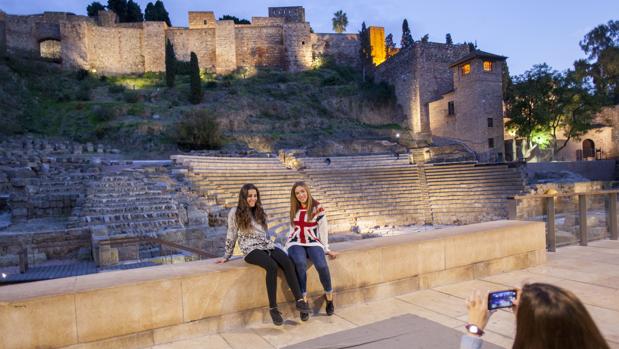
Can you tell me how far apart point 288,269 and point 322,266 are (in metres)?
0.33

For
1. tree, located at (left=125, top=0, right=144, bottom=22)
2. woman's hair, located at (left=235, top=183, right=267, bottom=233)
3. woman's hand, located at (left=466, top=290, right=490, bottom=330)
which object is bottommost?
woman's hand, located at (left=466, top=290, right=490, bottom=330)

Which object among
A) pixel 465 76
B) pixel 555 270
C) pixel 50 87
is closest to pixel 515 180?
pixel 465 76

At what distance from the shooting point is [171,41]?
49375 millimetres

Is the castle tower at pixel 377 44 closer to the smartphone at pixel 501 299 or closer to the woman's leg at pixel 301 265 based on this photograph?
the woman's leg at pixel 301 265

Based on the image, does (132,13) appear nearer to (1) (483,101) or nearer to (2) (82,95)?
(2) (82,95)

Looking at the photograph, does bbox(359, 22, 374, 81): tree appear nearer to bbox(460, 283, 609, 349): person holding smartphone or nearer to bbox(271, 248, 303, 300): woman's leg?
bbox(271, 248, 303, 300): woman's leg

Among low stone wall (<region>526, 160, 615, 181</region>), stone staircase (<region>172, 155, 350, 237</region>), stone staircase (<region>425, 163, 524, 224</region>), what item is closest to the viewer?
stone staircase (<region>172, 155, 350, 237</region>)

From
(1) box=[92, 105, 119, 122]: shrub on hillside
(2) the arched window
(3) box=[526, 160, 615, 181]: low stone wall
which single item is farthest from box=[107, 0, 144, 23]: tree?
(3) box=[526, 160, 615, 181]: low stone wall

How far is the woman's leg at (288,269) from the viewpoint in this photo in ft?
12.4

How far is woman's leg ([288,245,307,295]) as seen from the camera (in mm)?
3871

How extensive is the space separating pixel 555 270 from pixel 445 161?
20852mm

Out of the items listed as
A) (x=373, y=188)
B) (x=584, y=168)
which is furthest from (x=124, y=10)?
(x=584, y=168)

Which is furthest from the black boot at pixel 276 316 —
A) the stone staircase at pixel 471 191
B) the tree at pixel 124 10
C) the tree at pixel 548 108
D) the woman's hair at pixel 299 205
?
the tree at pixel 124 10

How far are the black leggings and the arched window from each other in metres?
51.3
